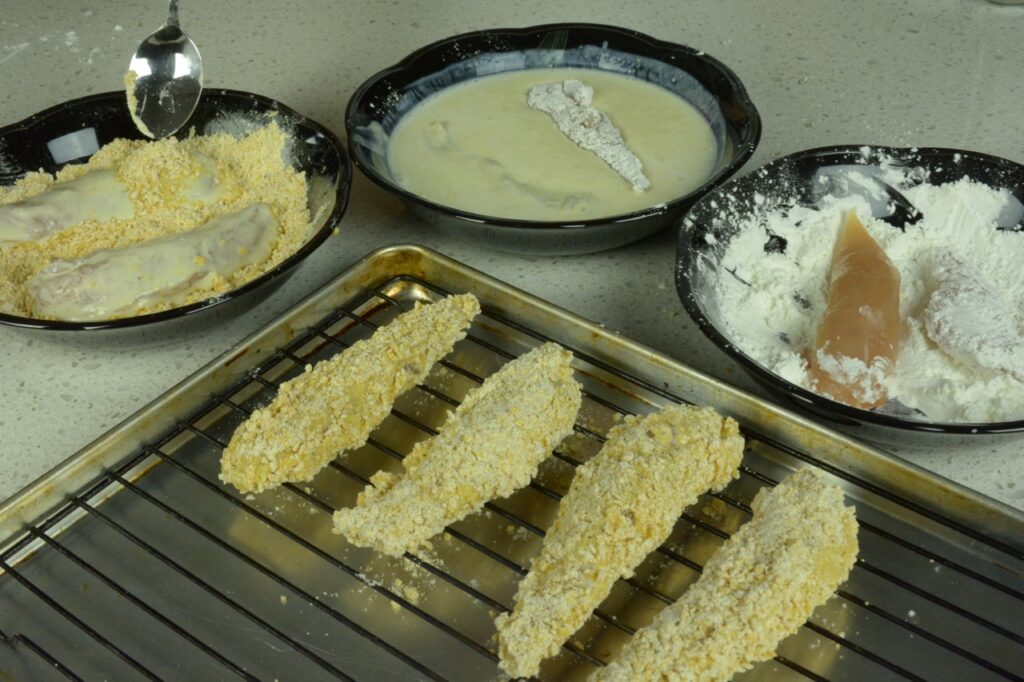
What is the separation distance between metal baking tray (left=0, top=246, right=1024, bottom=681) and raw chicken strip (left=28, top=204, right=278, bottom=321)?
17 cm

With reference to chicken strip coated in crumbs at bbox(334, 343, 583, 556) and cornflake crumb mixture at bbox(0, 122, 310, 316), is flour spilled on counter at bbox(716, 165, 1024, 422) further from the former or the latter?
cornflake crumb mixture at bbox(0, 122, 310, 316)

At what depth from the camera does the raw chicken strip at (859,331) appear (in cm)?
118

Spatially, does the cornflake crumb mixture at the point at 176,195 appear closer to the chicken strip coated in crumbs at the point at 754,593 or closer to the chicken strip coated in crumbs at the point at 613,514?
the chicken strip coated in crumbs at the point at 613,514

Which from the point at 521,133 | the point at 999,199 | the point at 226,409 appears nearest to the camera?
the point at 226,409

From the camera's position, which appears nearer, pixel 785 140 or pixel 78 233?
pixel 78 233

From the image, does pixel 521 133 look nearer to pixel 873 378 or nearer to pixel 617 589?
pixel 873 378

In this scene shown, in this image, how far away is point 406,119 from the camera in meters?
1.69

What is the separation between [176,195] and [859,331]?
988 millimetres

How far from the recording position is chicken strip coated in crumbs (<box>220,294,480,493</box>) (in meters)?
1.13

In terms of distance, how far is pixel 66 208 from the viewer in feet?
4.80

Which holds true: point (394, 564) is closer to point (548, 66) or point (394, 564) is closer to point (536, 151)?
point (536, 151)

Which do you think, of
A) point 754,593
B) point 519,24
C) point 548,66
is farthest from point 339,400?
point 519,24

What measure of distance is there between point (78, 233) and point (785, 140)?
1174 millimetres

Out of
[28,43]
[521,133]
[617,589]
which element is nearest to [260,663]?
[617,589]
